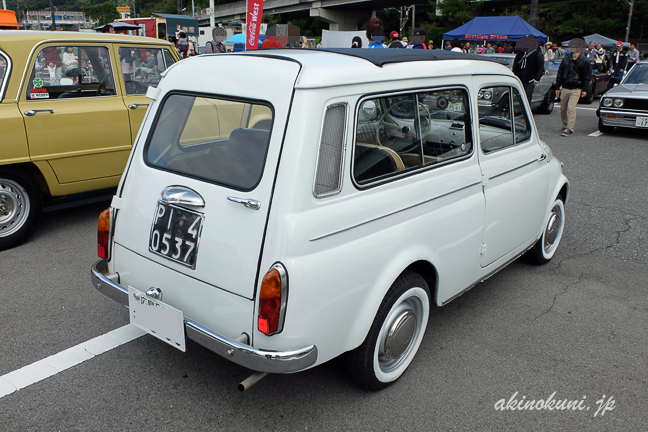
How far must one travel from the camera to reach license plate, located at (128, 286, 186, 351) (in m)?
2.54

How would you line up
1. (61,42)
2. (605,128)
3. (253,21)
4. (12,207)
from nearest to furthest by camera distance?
1. (12,207)
2. (61,42)
3. (253,21)
4. (605,128)

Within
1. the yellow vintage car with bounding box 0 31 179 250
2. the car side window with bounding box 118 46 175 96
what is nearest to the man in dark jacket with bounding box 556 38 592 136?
the car side window with bounding box 118 46 175 96

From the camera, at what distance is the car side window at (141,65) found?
18.0 feet

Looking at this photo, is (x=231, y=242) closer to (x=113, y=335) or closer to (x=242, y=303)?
(x=242, y=303)

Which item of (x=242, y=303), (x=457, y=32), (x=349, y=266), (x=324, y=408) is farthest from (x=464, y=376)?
(x=457, y=32)

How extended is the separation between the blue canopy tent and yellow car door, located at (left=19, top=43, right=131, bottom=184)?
2199 centimetres

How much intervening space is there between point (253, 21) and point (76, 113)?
6.05m

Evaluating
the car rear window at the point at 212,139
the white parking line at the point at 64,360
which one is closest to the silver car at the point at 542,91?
the car rear window at the point at 212,139

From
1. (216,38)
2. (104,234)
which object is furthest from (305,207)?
(216,38)

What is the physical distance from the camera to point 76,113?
4977mm

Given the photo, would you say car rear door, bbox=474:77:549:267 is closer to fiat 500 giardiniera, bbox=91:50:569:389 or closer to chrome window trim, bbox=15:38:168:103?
fiat 500 giardiniera, bbox=91:50:569:389

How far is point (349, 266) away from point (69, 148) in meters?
3.69

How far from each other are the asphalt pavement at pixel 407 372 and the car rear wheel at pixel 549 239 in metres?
0.12

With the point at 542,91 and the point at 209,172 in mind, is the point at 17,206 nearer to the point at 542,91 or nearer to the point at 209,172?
the point at 209,172
